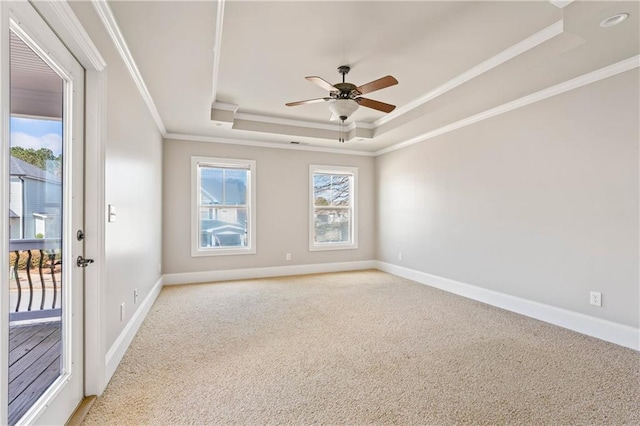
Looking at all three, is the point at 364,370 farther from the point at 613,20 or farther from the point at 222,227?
the point at 222,227

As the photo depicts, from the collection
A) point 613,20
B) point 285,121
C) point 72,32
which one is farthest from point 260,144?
point 613,20

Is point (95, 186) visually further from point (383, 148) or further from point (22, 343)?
point (383, 148)

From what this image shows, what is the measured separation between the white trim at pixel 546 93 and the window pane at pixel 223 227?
3.38 meters

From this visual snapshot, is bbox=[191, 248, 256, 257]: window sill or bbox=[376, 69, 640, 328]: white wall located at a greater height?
bbox=[376, 69, 640, 328]: white wall

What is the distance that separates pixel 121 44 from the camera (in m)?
2.22

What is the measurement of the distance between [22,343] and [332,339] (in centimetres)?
210

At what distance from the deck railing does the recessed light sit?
3589 millimetres

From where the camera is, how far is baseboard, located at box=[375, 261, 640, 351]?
2.66m

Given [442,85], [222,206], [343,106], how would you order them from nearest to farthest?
[343,106]
[442,85]
[222,206]

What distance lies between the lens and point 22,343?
1.40 m

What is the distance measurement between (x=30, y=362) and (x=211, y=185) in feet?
13.0

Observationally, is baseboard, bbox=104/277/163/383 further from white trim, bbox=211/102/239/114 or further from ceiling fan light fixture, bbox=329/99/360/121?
ceiling fan light fixture, bbox=329/99/360/121

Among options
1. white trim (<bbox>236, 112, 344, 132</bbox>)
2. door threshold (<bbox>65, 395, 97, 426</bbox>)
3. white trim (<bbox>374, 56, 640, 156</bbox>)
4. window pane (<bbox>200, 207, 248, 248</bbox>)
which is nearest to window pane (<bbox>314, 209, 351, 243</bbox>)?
window pane (<bbox>200, 207, 248, 248</bbox>)

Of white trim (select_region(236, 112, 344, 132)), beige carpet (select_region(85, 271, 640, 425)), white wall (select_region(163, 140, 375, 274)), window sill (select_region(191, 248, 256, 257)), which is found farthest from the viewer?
window sill (select_region(191, 248, 256, 257))
